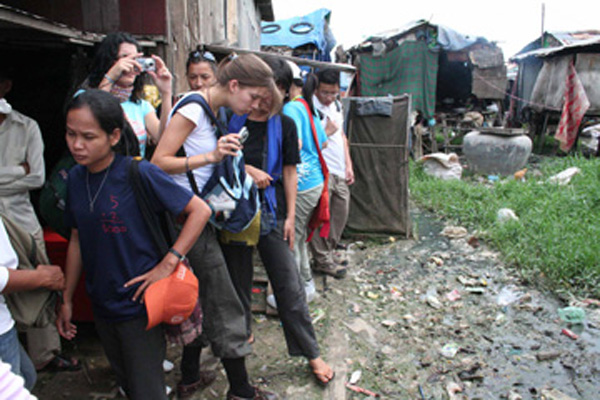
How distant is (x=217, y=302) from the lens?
2139 mm

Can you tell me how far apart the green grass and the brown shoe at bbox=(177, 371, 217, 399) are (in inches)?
127

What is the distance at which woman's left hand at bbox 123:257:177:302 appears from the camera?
1697 mm

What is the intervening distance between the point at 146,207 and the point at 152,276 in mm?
278

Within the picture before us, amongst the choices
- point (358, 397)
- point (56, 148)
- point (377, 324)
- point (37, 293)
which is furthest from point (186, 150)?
point (56, 148)

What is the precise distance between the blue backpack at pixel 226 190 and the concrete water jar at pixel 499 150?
8255 millimetres

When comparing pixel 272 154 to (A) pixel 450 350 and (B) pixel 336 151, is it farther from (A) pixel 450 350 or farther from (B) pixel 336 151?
(A) pixel 450 350

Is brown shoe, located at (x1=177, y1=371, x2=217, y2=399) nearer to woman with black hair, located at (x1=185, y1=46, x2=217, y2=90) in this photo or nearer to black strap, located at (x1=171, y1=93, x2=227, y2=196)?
black strap, located at (x1=171, y1=93, x2=227, y2=196)

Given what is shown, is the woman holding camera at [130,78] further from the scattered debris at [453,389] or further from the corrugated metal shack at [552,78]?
the corrugated metal shack at [552,78]

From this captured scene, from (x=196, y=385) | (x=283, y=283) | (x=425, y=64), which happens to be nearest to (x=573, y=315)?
(x=283, y=283)

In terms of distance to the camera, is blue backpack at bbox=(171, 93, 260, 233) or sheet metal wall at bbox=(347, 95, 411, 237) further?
sheet metal wall at bbox=(347, 95, 411, 237)

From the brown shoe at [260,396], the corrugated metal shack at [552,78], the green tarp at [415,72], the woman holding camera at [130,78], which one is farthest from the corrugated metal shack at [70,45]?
the corrugated metal shack at [552,78]

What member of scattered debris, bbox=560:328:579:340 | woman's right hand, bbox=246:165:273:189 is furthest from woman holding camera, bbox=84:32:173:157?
scattered debris, bbox=560:328:579:340

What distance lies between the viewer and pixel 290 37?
1552cm

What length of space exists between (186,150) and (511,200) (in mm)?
5815
